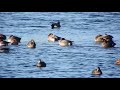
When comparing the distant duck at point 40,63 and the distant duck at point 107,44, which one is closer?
the distant duck at point 40,63

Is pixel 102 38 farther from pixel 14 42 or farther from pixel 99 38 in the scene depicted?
pixel 14 42

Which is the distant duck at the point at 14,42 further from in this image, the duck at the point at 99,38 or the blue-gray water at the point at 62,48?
the duck at the point at 99,38

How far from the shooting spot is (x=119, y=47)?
13.0 ft

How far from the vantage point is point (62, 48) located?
4.04m

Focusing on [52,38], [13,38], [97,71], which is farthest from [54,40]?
[97,71]

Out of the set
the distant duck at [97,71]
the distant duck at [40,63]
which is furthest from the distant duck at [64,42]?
the distant duck at [97,71]

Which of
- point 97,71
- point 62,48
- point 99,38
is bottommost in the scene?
point 97,71

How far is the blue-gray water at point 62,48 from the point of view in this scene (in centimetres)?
395

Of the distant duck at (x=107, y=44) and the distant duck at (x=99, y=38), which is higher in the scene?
the distant duck at (x=99, y=38)

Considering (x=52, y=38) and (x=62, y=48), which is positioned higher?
(x=52, y=38)

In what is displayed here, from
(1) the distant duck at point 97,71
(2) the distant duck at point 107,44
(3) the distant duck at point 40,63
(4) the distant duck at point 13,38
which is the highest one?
(4) the distant duck at point 13,38
